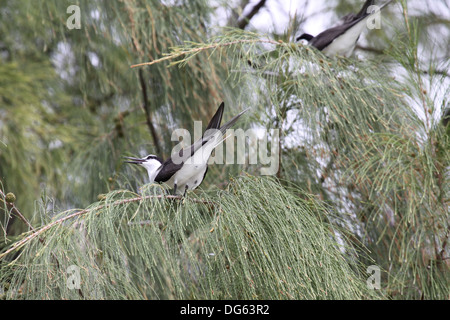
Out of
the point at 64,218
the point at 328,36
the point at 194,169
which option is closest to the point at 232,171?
the point at 194,169

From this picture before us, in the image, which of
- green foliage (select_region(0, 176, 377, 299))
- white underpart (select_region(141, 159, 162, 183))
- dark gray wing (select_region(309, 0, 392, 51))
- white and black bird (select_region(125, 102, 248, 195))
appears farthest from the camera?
dark gray wing (select_region(309, 0, 392, 51))

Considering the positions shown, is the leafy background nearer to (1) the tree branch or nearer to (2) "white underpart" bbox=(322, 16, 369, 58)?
(1) the tree branch

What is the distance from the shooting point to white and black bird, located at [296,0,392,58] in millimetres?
2182

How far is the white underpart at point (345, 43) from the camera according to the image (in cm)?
220

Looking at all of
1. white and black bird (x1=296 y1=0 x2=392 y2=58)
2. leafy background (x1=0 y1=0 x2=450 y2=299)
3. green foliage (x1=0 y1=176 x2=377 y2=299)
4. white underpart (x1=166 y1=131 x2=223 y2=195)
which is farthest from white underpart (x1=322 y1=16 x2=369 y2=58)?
green foliage (x1=0 y1=176 x2=377 y2=299)

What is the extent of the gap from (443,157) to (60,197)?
1640mm

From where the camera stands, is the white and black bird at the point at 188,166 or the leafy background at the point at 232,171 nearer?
the leafy background at the point at 232,171

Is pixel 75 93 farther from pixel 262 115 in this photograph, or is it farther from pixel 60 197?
pixel 262 115

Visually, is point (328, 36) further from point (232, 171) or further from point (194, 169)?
point (194, 169)

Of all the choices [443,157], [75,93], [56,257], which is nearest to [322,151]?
[443,157]

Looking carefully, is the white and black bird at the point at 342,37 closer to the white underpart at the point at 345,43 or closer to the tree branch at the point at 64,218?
the white underpart at the point at 345,43

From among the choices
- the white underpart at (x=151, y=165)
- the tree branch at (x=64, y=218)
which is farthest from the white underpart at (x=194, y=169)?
the tree branch at (x=64, y=218)

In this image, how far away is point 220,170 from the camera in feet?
7.28

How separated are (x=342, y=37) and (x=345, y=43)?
3cm
